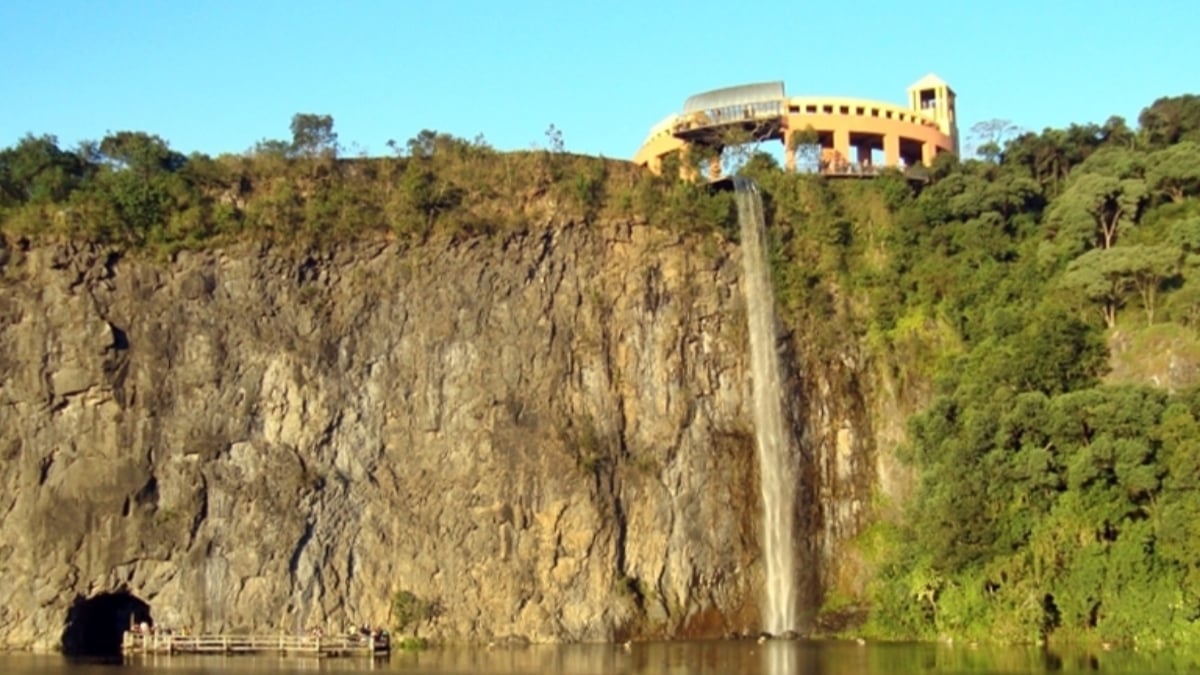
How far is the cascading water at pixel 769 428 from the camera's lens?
1871 inches

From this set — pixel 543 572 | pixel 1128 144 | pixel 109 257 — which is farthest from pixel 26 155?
pixel 1128 144

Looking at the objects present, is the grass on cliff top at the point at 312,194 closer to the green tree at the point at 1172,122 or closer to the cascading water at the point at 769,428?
the cascading water at the point at 769,428

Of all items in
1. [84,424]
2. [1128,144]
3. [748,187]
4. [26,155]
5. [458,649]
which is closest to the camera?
[458,649]

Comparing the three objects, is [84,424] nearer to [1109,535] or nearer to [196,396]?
[196,396]

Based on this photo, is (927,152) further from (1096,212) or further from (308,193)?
(308,193)

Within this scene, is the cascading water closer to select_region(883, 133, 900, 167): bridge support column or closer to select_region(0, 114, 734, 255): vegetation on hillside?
select_region(0, 114, 734, 255): vegetation on hillside

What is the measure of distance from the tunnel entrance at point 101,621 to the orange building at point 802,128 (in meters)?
24.3

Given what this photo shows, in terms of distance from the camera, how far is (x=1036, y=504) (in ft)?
133

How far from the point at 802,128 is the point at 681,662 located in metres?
28.2

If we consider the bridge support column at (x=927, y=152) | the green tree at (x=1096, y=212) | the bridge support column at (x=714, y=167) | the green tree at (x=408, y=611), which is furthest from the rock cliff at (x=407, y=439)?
the bridge support column at (x=927, y=152)

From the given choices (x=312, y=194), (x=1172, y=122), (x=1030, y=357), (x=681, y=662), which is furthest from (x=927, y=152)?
(x=681, y=662)

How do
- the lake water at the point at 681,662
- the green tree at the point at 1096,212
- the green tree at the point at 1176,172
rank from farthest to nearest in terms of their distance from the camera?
1. the green tree at the point at 1176,172
2. the green tree at the point at 1096,212
3. the lake water at the point at 681,662

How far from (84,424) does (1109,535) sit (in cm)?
2993

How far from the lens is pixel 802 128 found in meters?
58.8
